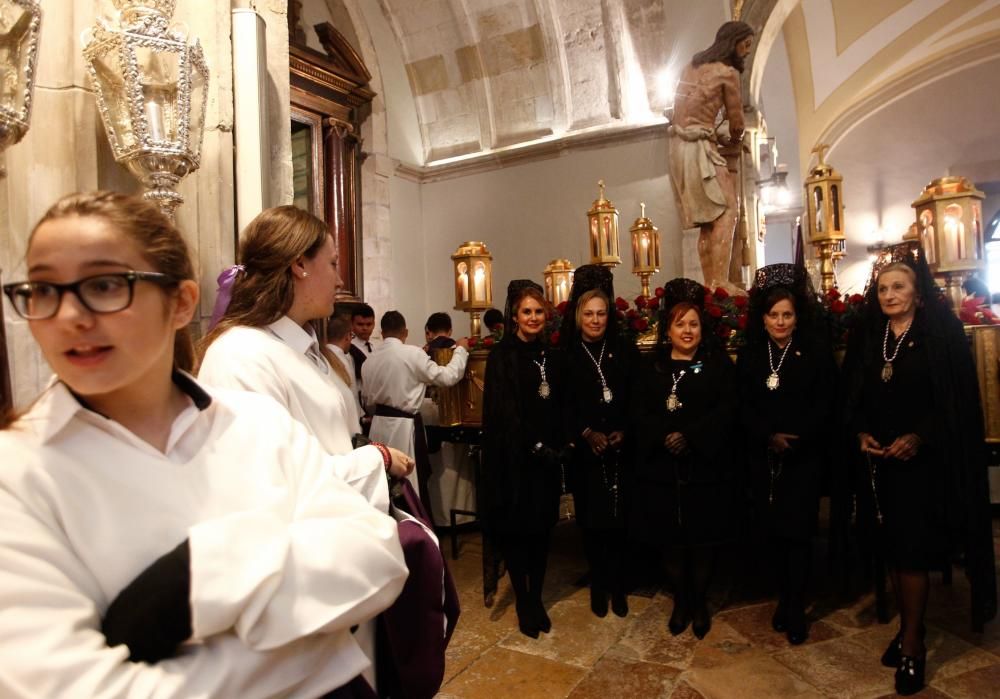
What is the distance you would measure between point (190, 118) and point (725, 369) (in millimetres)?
2765

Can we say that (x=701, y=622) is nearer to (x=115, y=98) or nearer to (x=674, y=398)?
(x=674, y=398)

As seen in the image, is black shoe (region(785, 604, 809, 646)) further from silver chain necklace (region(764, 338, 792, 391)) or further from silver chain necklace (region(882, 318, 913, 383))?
silver chain necklace (region(882, 318, 913, 383))

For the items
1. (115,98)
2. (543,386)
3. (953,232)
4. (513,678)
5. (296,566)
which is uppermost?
(115,98)

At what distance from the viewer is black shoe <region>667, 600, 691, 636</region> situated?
3.69 metres

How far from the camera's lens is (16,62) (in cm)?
195

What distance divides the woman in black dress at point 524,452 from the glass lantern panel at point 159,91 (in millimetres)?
2045

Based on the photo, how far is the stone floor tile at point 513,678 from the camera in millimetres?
3113

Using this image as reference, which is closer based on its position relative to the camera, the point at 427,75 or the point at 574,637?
the point at 574,637

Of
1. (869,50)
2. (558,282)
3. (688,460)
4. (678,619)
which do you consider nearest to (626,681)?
(678,619)

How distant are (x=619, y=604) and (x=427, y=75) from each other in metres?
8.66

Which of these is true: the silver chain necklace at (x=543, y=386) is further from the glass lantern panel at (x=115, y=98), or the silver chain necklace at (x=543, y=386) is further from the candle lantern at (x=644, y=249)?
the candle lantern at (x=644, y=249)

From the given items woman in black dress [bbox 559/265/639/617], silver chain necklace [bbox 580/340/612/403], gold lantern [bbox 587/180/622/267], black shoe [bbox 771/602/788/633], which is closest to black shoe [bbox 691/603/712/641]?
black shoe [bbox 771/602/788/633]

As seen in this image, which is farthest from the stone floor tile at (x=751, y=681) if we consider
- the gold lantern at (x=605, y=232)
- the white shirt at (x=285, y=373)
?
the gold lantern at (x=605, y=232)

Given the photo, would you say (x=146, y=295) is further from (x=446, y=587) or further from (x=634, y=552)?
(x=634, y=552)
